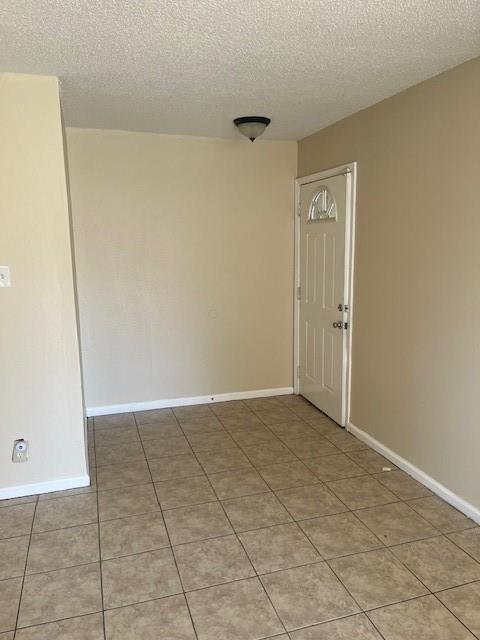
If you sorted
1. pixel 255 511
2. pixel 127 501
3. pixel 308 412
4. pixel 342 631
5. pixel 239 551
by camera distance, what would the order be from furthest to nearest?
1. pixel 308 412
2. pixel 127 501
3. pixel 255 511
4. pixel 239 551
5. pixel 342 631

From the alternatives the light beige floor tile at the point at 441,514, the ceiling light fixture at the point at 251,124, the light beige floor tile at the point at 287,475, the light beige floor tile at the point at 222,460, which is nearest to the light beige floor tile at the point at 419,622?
the light beige floor tile at the point at 441,514

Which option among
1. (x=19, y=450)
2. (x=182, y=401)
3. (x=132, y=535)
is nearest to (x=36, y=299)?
(x=19, y=450)

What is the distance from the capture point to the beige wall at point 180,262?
396 centimetres

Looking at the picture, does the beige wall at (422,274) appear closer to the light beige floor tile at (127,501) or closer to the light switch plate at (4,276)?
the light beige floor tile at (127,501)

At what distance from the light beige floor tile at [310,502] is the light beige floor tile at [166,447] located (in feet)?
3.01

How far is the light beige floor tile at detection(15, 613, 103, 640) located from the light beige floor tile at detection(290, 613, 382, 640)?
769 millimetres

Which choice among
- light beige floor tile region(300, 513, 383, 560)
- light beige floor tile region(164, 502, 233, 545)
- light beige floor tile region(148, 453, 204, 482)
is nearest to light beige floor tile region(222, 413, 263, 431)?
light beige floor tile region(148, 453, 204, 482)

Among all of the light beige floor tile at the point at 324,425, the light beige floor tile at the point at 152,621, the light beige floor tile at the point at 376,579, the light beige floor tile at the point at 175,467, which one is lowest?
the light beige floor tile at the point at 376,579

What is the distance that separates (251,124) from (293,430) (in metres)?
2.35

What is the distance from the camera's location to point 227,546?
2410 mm

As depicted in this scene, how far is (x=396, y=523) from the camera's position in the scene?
2.59 meters

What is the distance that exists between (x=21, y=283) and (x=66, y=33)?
130 cm

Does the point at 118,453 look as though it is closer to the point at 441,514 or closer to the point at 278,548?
the point at 278,548

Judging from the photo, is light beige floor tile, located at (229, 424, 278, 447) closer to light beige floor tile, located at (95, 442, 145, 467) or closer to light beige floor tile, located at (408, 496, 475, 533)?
light beige floor tile, located at (95, 442, 145, 467)
